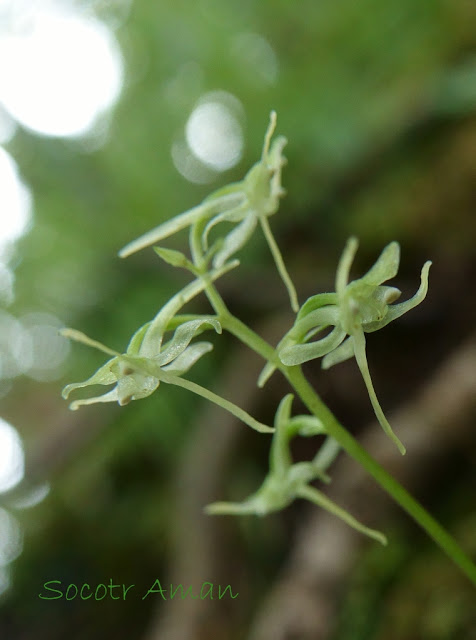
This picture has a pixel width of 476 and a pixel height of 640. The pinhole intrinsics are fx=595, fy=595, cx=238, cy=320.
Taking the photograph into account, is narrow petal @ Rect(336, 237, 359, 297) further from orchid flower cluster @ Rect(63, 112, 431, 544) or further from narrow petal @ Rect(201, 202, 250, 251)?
narrow petal @ Rect(201, 202, 250, 251)

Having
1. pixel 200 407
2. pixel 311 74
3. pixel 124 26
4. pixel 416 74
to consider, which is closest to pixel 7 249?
pixel 124 26

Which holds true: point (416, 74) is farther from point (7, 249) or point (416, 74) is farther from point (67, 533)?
point (67, 533)

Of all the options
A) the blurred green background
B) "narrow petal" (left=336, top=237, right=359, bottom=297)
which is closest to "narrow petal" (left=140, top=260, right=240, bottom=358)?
"narrow petal" (left=336, top=237, right=359, bottom=297)

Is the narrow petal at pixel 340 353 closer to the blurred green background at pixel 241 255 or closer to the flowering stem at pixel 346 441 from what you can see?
the flowering stem at pixel 346 441

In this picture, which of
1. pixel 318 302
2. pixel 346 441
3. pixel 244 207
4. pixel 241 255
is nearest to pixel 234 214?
pixel 244 207

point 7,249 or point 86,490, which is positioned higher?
point 7,249

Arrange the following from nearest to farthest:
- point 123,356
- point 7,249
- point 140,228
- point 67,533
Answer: point 123,356 < point 67,533 < point 140,228 < point 7,249

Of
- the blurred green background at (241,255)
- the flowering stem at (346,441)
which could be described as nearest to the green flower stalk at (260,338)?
the flowering stem at (346,441)
